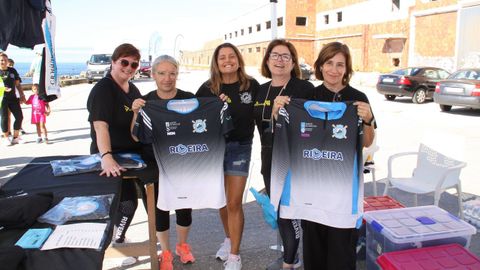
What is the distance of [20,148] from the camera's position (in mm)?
8375

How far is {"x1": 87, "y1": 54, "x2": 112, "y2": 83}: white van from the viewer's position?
87.9ft

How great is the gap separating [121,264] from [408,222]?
2556 mm

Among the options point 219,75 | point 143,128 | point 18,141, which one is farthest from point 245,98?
point 18,141

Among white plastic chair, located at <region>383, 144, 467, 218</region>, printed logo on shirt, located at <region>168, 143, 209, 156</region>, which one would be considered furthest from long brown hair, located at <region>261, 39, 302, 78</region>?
white plastic chair, located at <region>383, 144, 467, 218</region>

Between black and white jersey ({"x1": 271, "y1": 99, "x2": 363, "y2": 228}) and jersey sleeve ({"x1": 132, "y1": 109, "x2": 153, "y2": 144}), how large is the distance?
984 mm

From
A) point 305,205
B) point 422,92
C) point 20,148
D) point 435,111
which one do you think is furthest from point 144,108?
point 422,92

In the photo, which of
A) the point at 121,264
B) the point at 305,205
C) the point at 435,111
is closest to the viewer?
the point at 305,205

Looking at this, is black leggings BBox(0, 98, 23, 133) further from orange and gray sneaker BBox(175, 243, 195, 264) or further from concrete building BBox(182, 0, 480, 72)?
orange and gray sneaker BBox(175, 243, 195, 264)

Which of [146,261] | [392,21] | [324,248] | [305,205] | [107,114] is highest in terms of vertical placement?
[392,21]

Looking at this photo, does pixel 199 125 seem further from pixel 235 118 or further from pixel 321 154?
pixel 321 154

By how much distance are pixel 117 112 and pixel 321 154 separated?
1677 mm

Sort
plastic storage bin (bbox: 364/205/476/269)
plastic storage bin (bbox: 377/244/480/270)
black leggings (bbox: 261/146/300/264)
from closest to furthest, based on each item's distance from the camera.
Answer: plastic storage bin (bbox: 377/244/480/270) → plastic storage bin (bbox: 364/205/476/269) → black leggings (bbox: 261/146/300/264)

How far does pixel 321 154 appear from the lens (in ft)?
8.89

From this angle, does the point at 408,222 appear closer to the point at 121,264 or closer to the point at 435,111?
the point at 121,264
